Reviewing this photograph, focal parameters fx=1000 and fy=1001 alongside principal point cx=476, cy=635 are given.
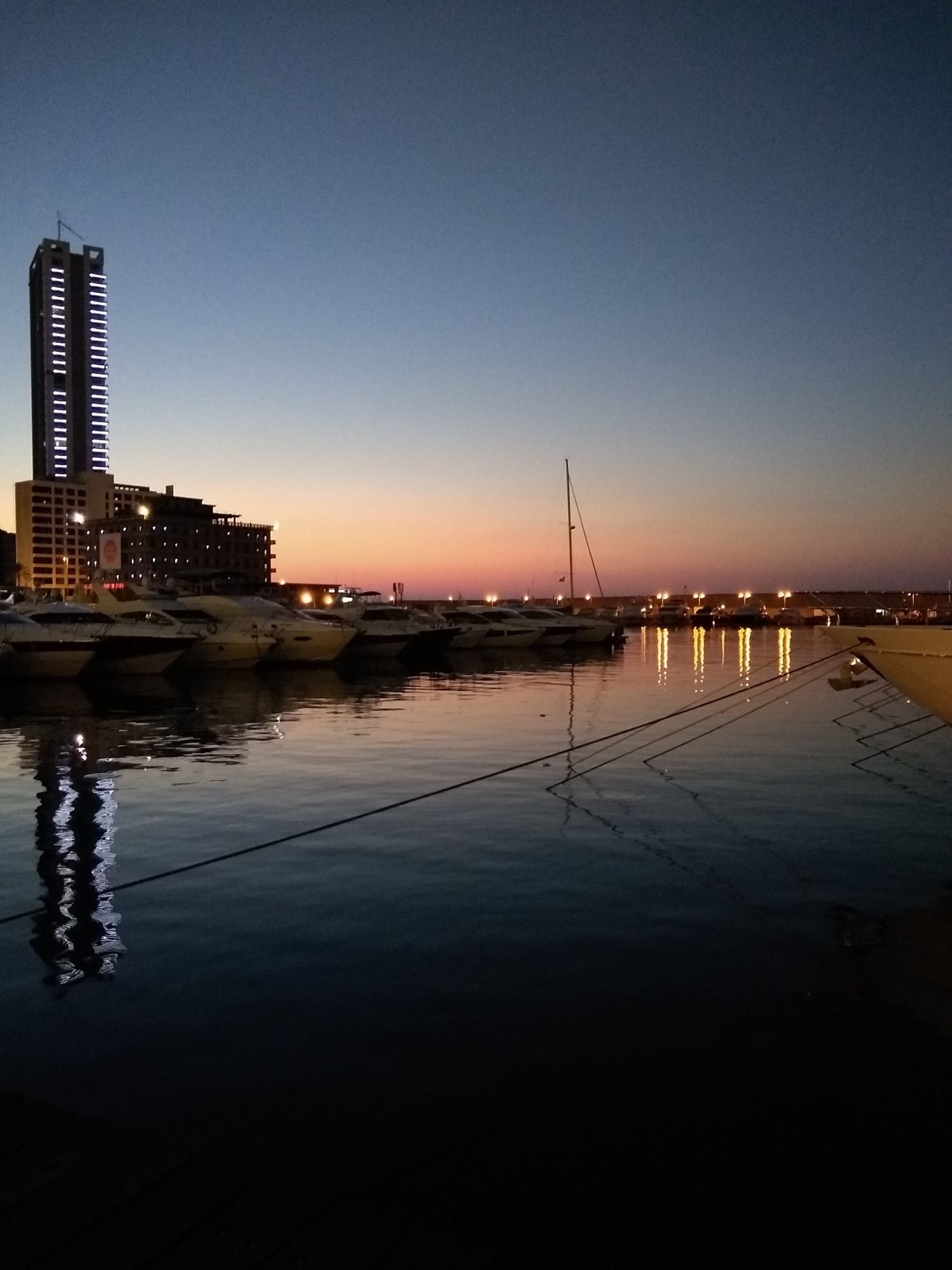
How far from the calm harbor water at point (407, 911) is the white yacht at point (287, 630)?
63.2 ft

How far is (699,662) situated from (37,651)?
1185 inches

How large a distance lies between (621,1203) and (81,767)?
14028 millimetres

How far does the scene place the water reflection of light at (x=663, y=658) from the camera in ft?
123

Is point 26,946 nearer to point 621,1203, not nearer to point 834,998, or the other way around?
point 621,1203

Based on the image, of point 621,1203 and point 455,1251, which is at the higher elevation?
point 455,1251

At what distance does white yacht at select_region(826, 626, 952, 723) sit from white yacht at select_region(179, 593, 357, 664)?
92.6 feet

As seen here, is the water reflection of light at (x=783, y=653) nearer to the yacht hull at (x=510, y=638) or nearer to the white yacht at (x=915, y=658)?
the white yacht at (x=915, y=658)

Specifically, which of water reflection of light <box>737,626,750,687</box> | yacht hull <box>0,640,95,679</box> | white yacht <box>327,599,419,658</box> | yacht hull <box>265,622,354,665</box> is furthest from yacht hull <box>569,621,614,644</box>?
yacht hull <box>0,640,95,679</box>

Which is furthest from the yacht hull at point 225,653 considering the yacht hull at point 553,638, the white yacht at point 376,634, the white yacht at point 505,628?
the yacht hull at point 553,638

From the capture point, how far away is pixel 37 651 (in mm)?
32219

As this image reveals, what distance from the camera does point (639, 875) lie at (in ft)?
32.4

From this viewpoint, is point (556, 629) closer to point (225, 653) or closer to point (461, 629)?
point (461, 629)

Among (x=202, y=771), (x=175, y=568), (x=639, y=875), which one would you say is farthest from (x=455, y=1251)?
(x=175, y=568)

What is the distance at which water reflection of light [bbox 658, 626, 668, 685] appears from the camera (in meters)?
37.6
